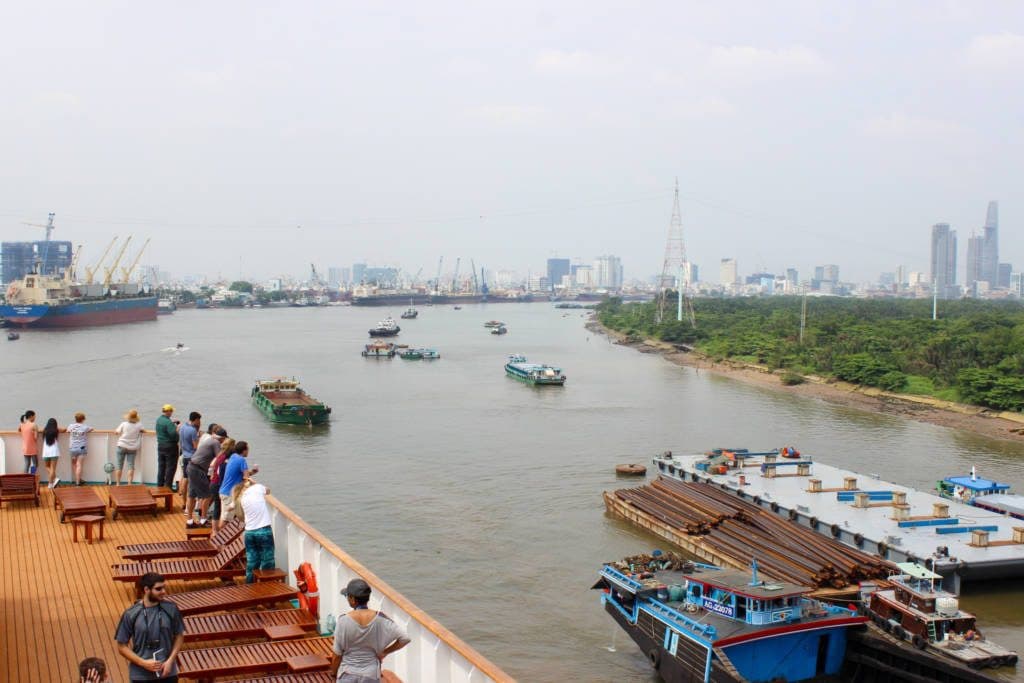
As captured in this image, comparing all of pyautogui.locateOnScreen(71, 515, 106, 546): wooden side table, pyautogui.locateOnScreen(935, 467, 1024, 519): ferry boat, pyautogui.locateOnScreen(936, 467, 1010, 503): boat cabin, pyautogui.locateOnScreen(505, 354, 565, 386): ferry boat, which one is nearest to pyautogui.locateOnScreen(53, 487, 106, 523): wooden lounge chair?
pyautogui.locateOnScreen(71, 515, 106, 546): wooden side table

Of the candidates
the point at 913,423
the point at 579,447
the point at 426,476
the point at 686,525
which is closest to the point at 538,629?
the point at 686,525

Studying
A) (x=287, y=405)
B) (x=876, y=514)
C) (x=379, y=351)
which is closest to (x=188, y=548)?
(x=876, y=514)

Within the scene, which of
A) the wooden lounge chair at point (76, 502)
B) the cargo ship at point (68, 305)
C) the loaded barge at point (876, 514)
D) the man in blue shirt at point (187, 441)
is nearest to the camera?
the wooden lounge chair at point (76, 502)

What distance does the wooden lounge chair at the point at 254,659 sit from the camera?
488 centimetres

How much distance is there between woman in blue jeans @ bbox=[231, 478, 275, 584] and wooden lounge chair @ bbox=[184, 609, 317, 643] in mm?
591

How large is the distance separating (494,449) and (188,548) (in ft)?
63.5

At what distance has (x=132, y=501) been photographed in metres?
8.90

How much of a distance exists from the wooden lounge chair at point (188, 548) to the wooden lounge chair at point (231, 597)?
2.12 ft

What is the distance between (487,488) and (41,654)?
1594cm

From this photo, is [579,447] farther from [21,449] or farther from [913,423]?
[21,449]

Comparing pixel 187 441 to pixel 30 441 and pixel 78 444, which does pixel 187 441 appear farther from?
pixel 30 441

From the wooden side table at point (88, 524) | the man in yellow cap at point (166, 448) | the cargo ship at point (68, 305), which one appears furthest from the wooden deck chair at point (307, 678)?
the cargo ship at point (68, 305)

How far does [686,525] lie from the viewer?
663 inches

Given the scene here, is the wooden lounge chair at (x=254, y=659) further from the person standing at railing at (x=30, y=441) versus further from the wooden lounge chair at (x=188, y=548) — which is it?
the person standing at railing at (x=30, y=441)
